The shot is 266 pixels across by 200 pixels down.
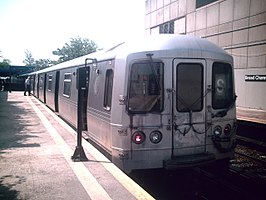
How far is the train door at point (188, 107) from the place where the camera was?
599cm

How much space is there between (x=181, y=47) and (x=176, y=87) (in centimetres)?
75

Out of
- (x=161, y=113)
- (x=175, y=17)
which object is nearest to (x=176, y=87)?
(x=161, y=113)

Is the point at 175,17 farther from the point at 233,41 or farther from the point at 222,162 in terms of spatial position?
the point at 222,162

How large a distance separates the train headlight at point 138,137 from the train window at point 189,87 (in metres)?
0.87

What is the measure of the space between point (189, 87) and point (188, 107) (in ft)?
1.25

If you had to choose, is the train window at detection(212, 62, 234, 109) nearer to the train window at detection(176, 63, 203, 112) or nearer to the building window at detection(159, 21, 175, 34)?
the train window at detection(176, 63, 203, 112)

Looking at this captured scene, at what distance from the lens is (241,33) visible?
24.3 meters

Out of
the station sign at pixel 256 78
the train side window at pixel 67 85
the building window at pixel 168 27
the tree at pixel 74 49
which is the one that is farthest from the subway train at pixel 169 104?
the tree at pixel 74 49

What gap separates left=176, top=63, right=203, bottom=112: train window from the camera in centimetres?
603

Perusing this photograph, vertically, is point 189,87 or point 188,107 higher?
point 189,87

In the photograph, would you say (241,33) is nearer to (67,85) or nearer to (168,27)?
(168,27)

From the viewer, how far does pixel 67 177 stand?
575 centimetres

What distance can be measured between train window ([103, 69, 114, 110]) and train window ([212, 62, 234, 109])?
2.06 m

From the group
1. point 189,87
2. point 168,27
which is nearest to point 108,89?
point 189,87
